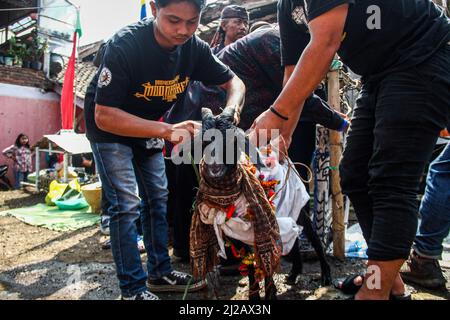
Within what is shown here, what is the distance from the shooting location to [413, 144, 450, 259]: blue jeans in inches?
101

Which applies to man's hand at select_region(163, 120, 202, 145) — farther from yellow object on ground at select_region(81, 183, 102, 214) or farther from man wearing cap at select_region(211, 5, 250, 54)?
yellow object on ground at select_region(81, 183, 102, 214)

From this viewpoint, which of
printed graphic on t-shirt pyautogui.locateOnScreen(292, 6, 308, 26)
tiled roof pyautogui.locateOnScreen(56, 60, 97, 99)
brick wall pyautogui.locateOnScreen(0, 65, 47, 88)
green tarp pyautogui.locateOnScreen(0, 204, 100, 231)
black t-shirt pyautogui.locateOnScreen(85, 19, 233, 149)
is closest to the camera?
printed graphic on t-shirt pyautogui.locateOnScreen(292, 6, 308, 26)

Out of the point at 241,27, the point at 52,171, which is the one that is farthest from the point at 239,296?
the point at 52,171

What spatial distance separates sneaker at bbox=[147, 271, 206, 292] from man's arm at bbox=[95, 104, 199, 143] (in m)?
1.20

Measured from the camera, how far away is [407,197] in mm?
1609

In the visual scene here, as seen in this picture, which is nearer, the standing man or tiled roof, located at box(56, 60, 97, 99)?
the standing man

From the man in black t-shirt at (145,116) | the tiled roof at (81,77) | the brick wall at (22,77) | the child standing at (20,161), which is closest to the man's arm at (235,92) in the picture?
the man in black t-shirt at (145,116)

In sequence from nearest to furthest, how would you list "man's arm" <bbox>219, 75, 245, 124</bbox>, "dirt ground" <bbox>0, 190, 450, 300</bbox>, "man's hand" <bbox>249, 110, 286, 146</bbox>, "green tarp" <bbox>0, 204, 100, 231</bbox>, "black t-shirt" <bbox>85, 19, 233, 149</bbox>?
"man's hand" <bbox>249, 110, 286, 146</bbox> → "black t-shirt" <bbox>85, 19, 233, 149</bbox> → "man's arm" <bbox>219, 75, 245, 124</bbox> → "dirt ground" <bbox>0, 190, 450, 300</bbox> → "green tarp" <bbox>0, 204, 100, 231</bbox>

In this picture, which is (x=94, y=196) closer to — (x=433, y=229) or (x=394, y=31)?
(x=433, y=229)

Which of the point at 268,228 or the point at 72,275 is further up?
the point at 268,228

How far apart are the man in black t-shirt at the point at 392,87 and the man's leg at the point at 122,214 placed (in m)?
1.15

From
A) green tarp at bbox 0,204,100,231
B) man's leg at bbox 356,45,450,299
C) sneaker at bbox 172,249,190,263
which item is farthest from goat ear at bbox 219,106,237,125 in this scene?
green tarp at bbox 0,204,100,231
